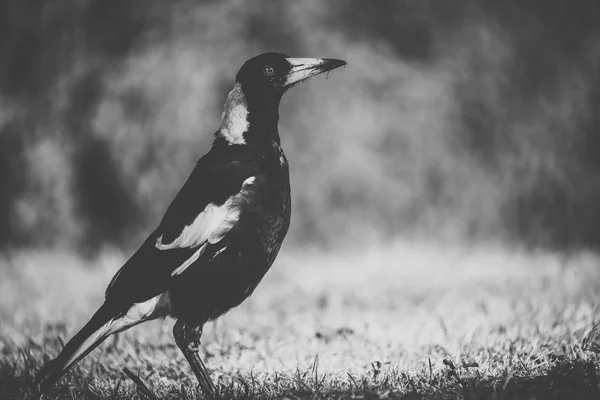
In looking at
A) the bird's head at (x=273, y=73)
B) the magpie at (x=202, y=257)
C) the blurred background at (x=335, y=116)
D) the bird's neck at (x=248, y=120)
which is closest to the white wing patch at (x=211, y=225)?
the magpie at (x=202, y=257)

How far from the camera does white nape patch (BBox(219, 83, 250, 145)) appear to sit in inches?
99.8

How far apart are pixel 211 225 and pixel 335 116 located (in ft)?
13.0

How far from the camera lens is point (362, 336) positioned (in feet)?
9.25

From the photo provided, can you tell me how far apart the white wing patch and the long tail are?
275mm

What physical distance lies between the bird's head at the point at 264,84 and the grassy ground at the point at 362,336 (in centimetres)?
96

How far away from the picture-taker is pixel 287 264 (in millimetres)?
5223

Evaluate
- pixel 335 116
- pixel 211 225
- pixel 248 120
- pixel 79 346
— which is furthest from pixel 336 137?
pixel 79 346

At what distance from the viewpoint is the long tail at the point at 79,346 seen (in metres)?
2.19

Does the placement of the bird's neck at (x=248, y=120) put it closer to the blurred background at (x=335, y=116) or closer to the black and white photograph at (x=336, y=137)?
the black and white photograph at (x=336, y=137)

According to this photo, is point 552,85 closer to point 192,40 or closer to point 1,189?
point 192,40

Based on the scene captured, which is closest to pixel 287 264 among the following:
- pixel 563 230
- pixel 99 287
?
A: pixel 99 287

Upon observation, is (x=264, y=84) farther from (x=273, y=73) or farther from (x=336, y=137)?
(x=336, y=137)

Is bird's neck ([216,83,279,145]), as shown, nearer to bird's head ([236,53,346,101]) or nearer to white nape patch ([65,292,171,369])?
bird's head ([236,53,346,101])

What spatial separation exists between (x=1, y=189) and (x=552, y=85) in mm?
5437
